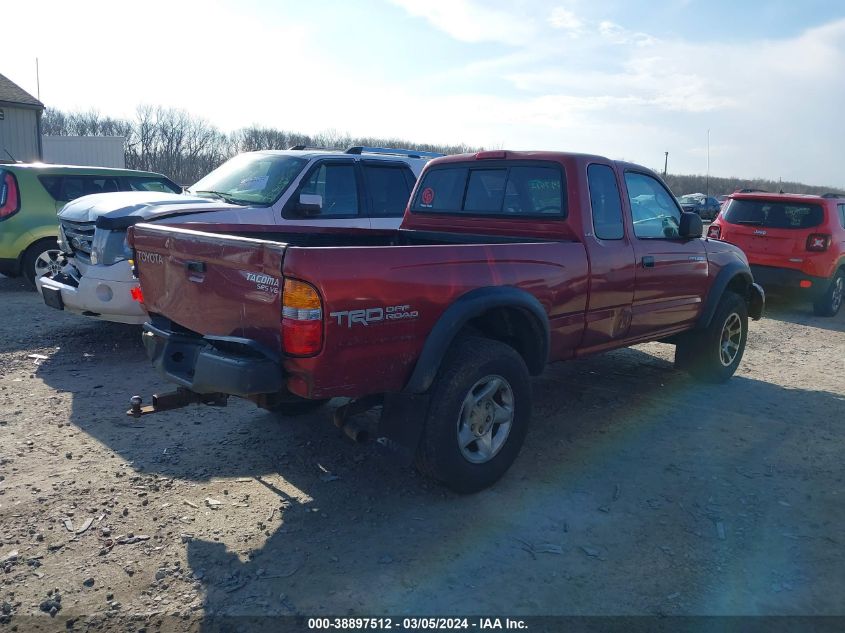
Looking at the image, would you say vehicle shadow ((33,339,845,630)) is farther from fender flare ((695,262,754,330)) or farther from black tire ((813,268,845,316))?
black tire ((813,268,845,316))

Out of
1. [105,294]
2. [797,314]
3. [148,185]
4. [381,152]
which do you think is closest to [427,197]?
[105,294]

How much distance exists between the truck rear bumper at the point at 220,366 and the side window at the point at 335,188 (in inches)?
150

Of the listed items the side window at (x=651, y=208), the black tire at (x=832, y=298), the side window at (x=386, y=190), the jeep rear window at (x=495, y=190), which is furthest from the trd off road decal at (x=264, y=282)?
the black tire at (x=832, y=298)

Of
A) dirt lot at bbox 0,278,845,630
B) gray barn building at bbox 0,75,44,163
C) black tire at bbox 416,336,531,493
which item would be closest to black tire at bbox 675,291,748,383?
dirt lot at bbox 0,278,845,630

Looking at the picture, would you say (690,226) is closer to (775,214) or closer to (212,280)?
(212,280)

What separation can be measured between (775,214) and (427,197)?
722cm

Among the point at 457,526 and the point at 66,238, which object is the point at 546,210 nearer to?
the point at 457,526

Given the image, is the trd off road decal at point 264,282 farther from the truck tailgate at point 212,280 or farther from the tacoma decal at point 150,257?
the tacoma decal at point 150,257

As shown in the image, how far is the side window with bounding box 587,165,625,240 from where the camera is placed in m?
4.82

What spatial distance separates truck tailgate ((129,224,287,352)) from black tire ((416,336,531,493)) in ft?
3.18

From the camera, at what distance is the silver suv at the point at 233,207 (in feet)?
20.0

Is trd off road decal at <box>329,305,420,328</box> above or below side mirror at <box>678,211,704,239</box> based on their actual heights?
below

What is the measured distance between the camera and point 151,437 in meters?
4.60

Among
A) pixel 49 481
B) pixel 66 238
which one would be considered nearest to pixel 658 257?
pixel 49 481
